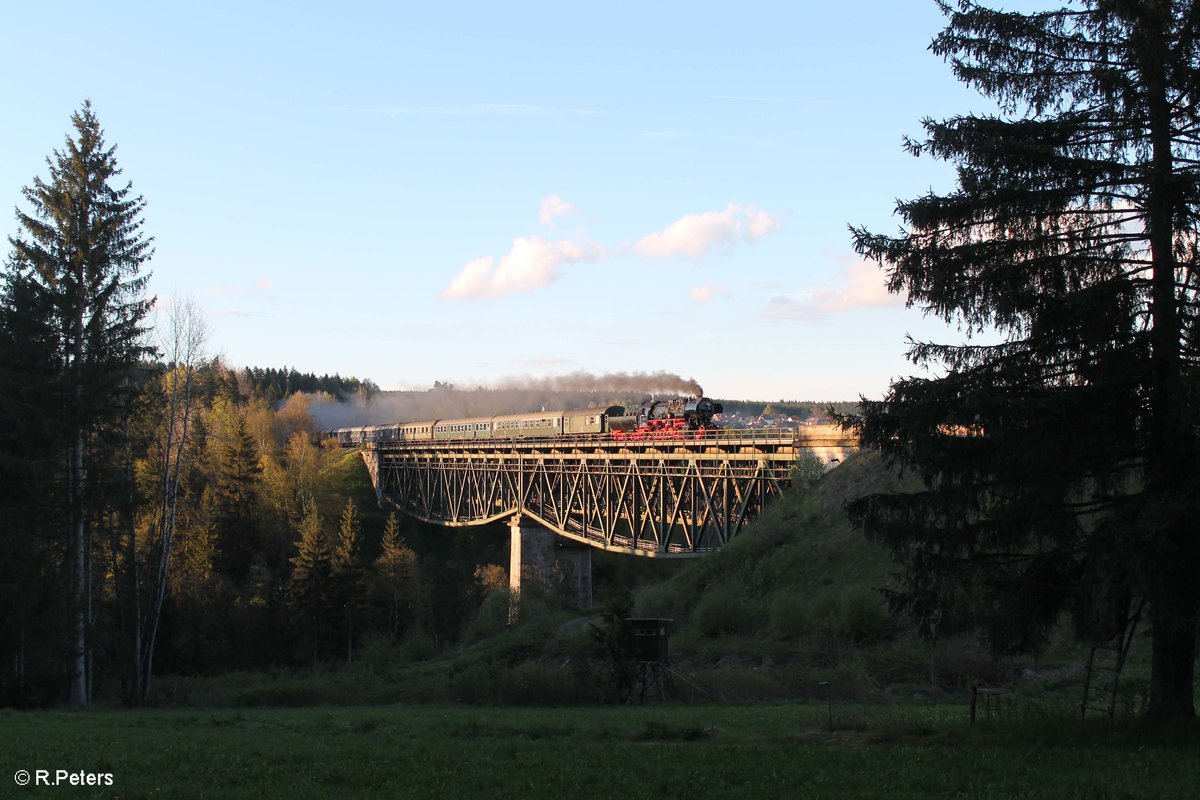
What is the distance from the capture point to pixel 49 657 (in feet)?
84.9

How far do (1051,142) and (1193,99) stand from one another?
1.72 metres

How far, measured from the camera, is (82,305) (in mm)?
26953

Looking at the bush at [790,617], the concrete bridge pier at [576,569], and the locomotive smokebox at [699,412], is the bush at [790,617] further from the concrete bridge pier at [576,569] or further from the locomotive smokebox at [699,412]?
the concrete bridge pier at [576,569]

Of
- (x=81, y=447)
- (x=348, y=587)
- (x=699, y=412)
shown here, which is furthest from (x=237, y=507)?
(x=81, y=447)

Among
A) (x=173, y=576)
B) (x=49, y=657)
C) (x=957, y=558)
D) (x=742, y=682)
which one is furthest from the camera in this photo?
(x=173, y=576)

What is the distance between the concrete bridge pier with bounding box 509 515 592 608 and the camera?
→ 6350 centimetres

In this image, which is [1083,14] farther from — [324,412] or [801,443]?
[324,412]

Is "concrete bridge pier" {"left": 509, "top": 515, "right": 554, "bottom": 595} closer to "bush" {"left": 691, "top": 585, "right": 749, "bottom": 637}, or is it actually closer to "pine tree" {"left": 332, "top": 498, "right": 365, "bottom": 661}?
"pine tree" {"left": 332, "top": 498, "right": 365, "bottom": 661}

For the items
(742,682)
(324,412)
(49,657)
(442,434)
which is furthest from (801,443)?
(324,412)

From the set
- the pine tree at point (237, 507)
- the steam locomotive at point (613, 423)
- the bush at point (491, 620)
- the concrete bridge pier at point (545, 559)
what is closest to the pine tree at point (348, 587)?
the bush at point (491, 620)

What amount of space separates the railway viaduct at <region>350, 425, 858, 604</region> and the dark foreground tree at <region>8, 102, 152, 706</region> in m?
22.2

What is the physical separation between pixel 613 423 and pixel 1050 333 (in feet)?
148

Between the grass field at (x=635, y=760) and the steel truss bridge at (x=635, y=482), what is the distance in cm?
2336

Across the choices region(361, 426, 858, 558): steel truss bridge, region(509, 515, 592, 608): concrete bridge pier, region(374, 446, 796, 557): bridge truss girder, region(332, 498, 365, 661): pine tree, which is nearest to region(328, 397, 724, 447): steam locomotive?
region(361, 426, 858, 558): steel truss bridge
